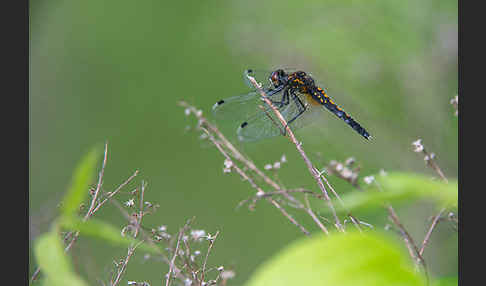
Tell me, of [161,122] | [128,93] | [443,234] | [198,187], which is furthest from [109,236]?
[128,93]

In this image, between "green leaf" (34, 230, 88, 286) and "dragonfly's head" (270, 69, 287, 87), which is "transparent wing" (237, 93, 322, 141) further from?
"green leaf" (34, 230, 88, 286)

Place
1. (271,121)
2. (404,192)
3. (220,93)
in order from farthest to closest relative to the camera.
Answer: (220,93) → (271,121) → (404,192)

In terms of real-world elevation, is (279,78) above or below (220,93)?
below

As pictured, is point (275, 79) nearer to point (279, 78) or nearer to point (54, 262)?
point (279, 78)

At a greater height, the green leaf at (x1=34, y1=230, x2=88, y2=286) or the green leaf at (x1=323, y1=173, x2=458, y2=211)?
the green leaf at (x1=34, y1=230, x2=88, y2=286)

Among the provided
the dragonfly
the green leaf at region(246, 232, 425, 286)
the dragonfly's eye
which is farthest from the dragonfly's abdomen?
the green leaf at region(246, 232, 425, 286)

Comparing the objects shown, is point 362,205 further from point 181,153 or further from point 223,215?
point 181,153

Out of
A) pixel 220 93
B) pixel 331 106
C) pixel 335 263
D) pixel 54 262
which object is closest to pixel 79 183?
pixel 54 262
